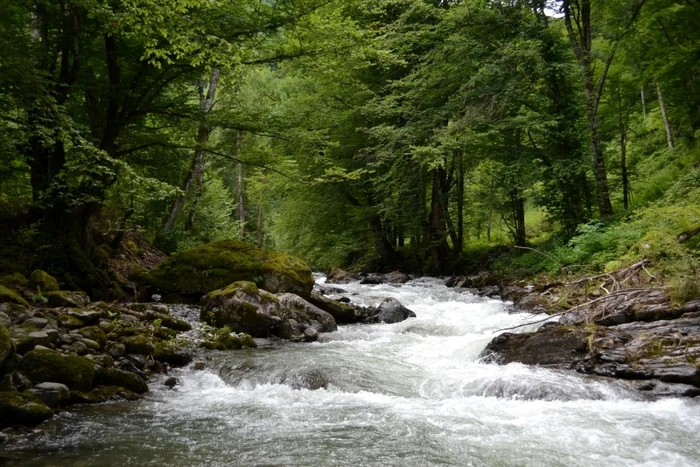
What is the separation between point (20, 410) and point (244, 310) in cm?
517

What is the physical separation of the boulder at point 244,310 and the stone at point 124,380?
134 inches

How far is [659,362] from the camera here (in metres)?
6.22

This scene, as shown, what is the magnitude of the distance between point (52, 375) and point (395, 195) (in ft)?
49.1

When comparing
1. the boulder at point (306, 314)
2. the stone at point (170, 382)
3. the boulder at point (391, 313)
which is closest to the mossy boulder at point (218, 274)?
the boulder at point (306, 314)

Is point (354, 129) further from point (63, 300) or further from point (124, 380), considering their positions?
point (124, 380)

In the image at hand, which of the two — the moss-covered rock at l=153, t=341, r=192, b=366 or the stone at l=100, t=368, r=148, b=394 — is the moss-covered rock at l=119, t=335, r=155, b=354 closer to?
the moss-covered rock at l=153, t=341, r=192, b=366

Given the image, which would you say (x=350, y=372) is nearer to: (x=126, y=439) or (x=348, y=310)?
(x=126, y=439)

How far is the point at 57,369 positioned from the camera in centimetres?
552

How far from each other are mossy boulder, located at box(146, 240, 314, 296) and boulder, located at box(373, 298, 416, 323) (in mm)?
1944

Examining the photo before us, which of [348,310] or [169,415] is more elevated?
[348,310]

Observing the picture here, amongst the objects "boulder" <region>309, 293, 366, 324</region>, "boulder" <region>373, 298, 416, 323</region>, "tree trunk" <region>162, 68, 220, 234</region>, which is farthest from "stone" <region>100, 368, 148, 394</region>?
"tree trunk" <region>162, 68, 220, 234</region>

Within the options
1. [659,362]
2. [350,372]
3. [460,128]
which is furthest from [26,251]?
[460,128]

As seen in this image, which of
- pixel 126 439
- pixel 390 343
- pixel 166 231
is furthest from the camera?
pixel 166 231

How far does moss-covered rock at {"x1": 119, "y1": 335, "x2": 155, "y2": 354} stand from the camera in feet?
23.0
